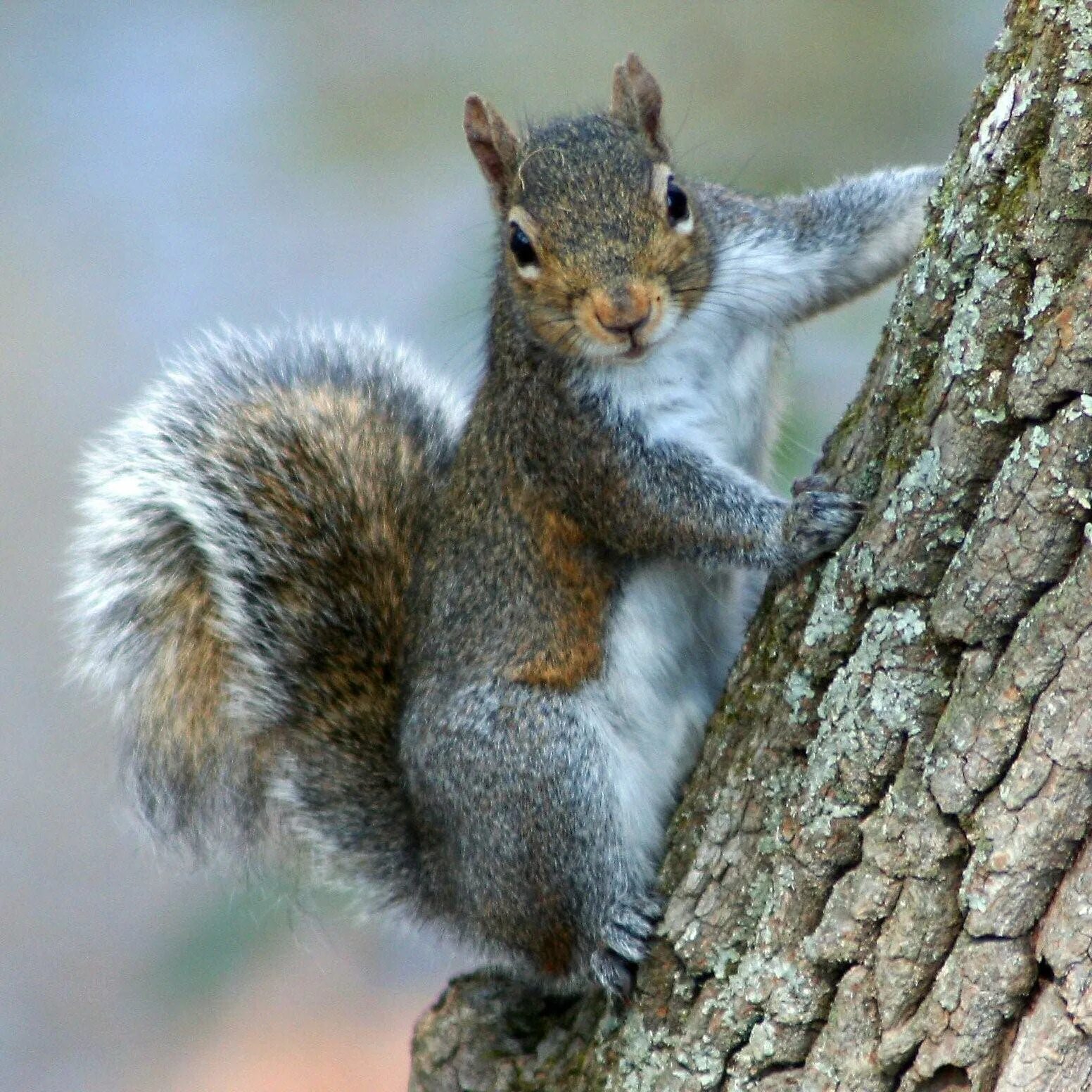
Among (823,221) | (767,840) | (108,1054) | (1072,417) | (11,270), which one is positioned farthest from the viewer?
(11,270)

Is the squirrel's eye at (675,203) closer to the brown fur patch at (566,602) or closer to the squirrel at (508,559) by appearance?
the squirrel at (508,559)

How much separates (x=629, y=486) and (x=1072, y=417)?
25.3 inches

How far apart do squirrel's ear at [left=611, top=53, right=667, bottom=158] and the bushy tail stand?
0.48 metres

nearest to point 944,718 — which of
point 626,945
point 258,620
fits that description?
point 626,945

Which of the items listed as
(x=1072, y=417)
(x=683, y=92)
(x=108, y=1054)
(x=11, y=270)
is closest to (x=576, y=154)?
(x=1072, y=417)

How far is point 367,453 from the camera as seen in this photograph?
1.71 meters

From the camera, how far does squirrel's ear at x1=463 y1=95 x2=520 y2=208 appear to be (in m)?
1.55

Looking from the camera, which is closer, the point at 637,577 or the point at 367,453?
the point at 637,577

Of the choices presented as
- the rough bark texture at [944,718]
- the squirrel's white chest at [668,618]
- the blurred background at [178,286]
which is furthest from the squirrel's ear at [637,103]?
the blurred background at [178,286]

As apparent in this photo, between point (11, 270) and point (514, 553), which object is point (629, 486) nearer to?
point (514, 553)

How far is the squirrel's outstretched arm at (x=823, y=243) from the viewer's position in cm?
156

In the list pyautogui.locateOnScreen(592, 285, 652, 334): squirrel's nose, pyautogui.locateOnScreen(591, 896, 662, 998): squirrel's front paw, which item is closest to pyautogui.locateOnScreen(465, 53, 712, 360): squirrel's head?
pyautogui.locateOnScreen(592, 285, 652, 334): squirrel's nose

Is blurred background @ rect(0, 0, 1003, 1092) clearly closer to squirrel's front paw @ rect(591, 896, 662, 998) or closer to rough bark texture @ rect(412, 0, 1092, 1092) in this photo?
squirrel's front paw @ rect(591, 896, 662, 998)

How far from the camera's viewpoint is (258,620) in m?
1.61
